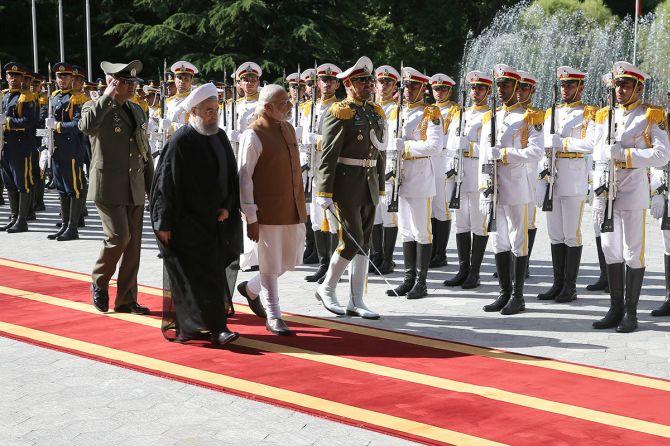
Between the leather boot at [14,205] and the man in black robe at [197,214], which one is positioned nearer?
the man in black robe at [197,214]

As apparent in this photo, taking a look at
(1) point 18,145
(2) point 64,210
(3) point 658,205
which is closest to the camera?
(3) point 658,205

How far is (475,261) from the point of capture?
1036 cm

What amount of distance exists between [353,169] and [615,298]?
2.40 m

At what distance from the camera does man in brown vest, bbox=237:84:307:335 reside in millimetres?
7668

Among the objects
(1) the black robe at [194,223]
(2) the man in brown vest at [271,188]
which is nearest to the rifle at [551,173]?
(2) the man in brown vest at [271,188]

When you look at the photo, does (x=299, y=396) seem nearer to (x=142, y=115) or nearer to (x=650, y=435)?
(x=650, y=435)

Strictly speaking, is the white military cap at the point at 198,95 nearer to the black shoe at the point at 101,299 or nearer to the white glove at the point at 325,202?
the white glove at the point at 325,202

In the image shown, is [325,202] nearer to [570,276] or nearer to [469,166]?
[570,276]

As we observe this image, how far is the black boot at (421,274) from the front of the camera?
9.65 metres

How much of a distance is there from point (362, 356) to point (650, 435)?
2.30 m

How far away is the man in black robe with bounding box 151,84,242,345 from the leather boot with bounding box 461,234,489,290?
3.42 m

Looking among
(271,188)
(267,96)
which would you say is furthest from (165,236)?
(267,96)

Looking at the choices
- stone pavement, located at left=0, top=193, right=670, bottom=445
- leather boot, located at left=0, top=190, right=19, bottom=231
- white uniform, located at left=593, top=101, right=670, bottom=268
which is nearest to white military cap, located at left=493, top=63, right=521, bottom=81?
white uniform, located at left=593, top=101, right=670, bottom=268

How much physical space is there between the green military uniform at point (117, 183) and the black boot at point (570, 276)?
12.9 feet
